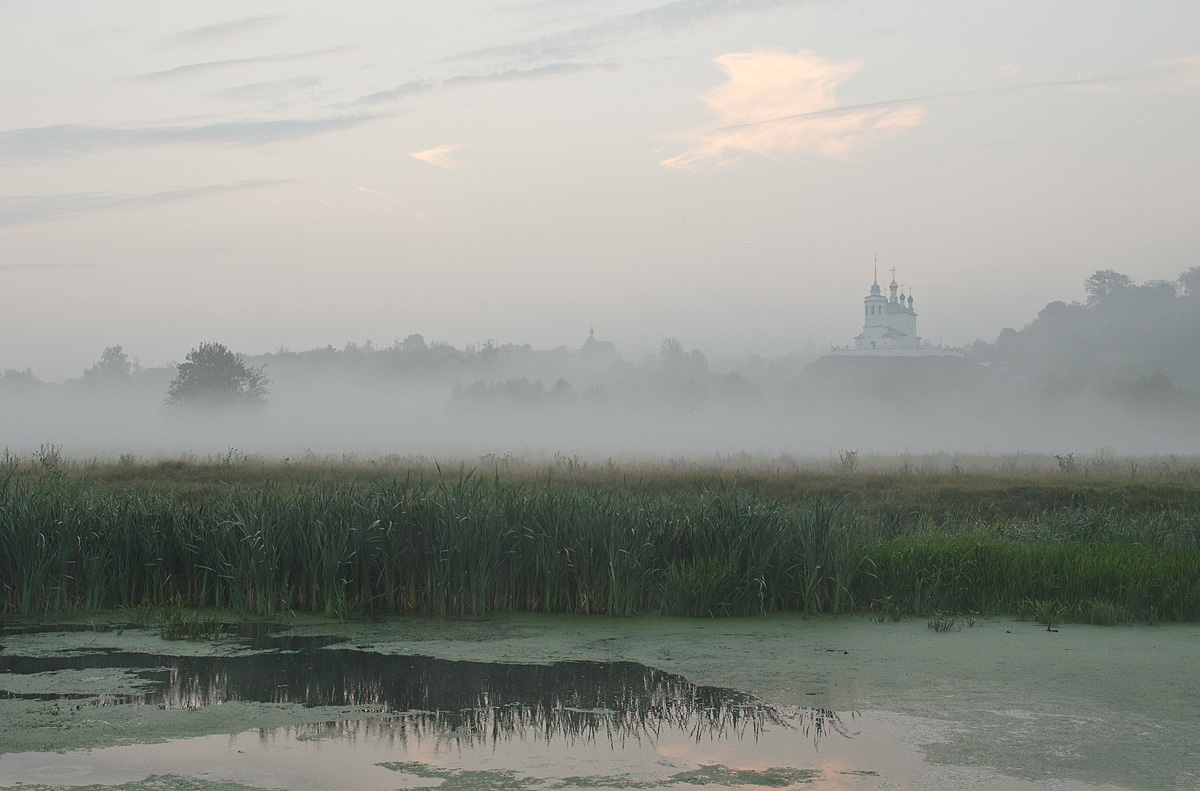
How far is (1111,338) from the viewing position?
11256 cm

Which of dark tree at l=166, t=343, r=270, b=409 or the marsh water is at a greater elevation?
dark tree at l=166, t=343, r=270, b=409

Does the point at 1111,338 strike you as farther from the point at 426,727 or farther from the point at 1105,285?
the point at 426,727

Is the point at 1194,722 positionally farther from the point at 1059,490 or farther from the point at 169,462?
the point at 169,462

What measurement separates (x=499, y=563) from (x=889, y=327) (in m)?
133

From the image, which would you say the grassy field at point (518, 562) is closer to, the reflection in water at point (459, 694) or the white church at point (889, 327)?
the reflection in water at point (459, 694)

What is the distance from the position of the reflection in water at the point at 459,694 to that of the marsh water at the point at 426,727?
0.02 meters

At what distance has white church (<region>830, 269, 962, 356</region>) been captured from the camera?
118 metres

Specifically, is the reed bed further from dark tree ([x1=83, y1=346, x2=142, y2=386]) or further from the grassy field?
dark tree ([x1=83, y1=346, x2=142, y2=386])

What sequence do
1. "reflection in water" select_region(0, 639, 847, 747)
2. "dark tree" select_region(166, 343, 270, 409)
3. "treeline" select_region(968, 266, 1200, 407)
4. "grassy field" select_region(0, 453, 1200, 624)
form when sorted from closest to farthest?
"reflection in water" select_region(0, 639, 847, 747) < "grassy field" select_region(0, 453, 1200, 624) < "dark tree" select_region(166, 343, 270, 409) < "treeline" select_region(968, 266, 1200, 407)

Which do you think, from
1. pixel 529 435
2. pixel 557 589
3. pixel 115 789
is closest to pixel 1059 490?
pixel 557 589

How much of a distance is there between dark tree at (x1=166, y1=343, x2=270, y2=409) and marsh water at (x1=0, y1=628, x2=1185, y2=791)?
2433 inches

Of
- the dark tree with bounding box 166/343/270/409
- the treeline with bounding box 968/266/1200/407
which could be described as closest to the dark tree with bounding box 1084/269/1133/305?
the treeline with bounding box 968/266/1200/407

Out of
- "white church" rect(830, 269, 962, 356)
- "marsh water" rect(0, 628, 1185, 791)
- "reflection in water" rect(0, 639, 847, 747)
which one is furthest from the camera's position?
"white church" rect(830, 269, 962, 356)

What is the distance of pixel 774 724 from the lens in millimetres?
5828
